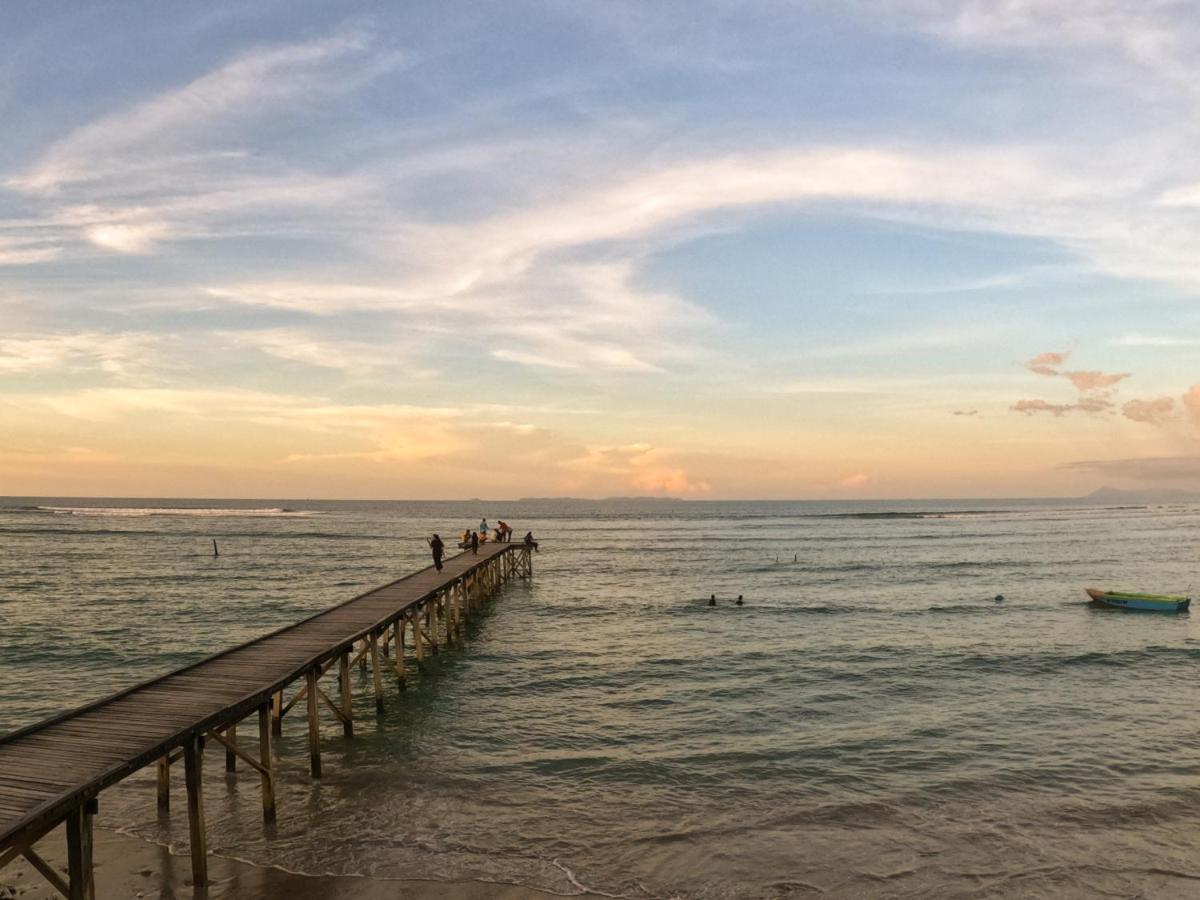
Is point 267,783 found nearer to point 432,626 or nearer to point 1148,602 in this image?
point 432,626

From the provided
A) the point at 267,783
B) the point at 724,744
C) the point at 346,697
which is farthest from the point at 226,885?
the point at 724,744

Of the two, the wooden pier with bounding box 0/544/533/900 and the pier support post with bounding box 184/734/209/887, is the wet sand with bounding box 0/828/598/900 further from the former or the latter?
the wooden pier with bounding box 0/544/533/900

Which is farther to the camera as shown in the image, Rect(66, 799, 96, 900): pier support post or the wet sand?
the wet sand

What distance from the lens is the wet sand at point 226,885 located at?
11.3m

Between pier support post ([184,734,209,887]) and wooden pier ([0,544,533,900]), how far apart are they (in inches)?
0.5

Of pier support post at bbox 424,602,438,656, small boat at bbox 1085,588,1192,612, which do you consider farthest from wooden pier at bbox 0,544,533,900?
small boat at bbox 1085,588,1192,612

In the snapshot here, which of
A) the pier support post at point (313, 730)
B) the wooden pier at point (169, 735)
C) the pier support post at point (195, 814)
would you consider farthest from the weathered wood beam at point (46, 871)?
the pier support post at point (313, 730)

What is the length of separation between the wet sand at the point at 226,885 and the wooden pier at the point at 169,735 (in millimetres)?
346

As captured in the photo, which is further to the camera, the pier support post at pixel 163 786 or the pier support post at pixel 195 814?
the pier support post at pixel 163 786

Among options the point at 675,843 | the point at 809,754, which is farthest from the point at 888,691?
the point at 675,843

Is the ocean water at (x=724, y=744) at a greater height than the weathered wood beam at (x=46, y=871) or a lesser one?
lesser

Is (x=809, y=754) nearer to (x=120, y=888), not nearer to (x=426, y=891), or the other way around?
(x=426, y=891)

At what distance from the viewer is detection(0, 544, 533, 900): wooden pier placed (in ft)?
31.2

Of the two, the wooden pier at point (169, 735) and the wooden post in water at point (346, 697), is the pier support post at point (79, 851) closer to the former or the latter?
the wooden pier at point (169, 735)
